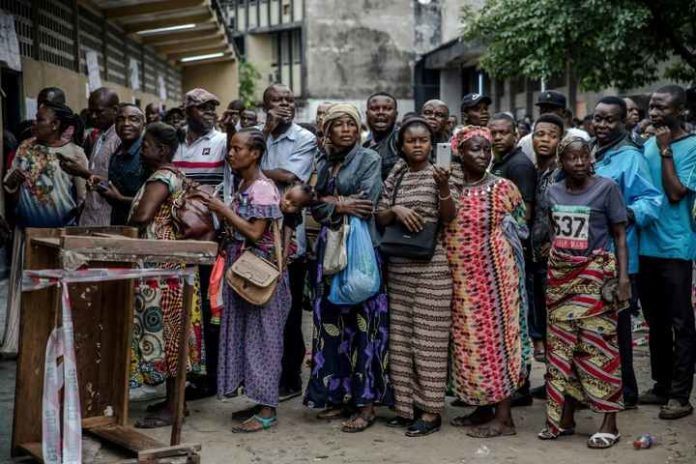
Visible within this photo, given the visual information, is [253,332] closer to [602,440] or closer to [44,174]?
[602,440]

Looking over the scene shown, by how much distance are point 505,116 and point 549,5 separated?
10133 mm

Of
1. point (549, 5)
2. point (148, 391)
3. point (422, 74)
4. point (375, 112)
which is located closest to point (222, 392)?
point (148, 391)

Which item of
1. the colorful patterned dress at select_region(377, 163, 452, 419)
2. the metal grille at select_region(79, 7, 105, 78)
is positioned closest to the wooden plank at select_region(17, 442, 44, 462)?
the colorful patterned dress at select_region(377, 163, 452, 419)

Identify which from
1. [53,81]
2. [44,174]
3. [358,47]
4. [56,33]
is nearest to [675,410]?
[44,174]

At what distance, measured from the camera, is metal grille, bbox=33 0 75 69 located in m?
11.4

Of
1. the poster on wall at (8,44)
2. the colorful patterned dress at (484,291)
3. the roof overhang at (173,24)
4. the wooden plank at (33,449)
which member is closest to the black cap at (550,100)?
the colorful patterned dress at (484,291)

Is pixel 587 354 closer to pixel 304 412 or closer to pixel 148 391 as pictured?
pixel 304 412

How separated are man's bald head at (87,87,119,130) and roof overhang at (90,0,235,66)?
22.7 ft

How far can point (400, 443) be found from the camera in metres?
5.66

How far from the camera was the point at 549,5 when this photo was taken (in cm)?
1645

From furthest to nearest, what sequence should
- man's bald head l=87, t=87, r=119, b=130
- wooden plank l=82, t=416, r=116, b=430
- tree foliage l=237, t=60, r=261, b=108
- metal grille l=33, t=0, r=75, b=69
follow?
tree foliage l=237, t=60, r=261, b=108 < metal grille l=33, t=0, r=75, b=69 < man's bald head l=87, t=87, r=119, b=130 < wooden plank l=82, t=416, r=116, b=430

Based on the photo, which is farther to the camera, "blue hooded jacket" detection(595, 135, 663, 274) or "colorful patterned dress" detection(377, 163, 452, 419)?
"blue hooded jacket" detection(595, 135, 663, 274)

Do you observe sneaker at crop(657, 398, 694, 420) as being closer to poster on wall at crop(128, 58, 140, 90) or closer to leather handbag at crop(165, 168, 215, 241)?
leather handbag at crop(165, 168, 215, 241)

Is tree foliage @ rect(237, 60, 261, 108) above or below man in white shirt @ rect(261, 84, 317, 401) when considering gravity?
above
